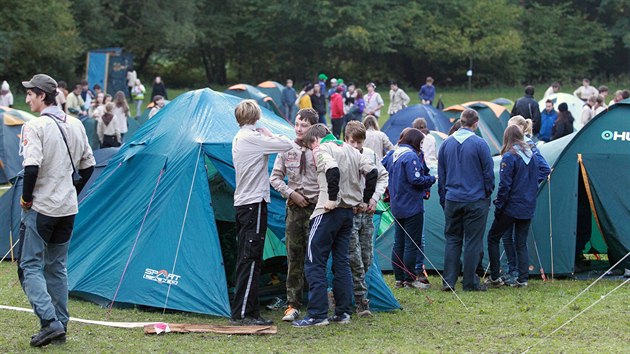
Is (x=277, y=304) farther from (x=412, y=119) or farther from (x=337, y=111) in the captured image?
(x=337, y=111)

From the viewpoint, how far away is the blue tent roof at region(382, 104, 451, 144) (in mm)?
21109

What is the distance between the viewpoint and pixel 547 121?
19.8m

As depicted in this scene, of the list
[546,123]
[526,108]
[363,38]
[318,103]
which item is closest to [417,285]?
[526,108]

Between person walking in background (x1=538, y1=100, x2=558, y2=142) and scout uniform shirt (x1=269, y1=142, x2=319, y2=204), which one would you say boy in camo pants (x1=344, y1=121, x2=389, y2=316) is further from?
person walking in background (x1=538, y1=100, x2=558, y2=142)

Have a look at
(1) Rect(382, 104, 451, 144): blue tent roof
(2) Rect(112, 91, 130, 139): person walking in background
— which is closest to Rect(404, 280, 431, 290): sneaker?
(2) Rect(112, 91, 130, 139): person walking in background

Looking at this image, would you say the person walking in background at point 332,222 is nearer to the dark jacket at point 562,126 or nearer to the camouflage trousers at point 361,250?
the camouflage trousers at point 361,250

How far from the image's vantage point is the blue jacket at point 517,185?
9.39 m

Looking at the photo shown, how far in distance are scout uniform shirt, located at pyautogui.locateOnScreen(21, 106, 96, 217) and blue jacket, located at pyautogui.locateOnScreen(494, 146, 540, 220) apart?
450cm

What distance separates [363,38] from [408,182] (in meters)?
35.9

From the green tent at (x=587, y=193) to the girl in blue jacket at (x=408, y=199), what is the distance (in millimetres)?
599

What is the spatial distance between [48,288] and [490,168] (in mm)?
4418

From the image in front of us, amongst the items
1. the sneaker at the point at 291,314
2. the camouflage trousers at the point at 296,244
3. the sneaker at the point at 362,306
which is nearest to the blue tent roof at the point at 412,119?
the sneaker at the point at 362,306

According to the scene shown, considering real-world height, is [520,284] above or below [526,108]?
below

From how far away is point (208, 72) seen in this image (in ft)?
161
